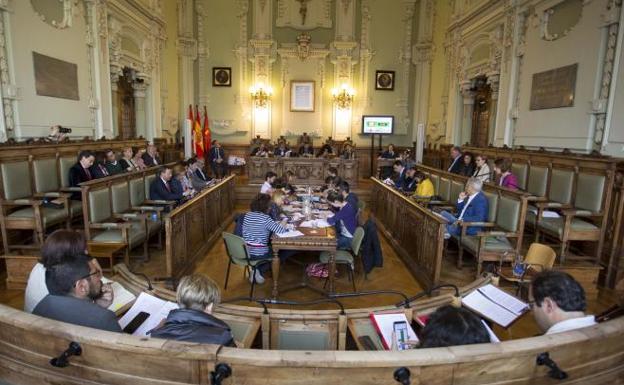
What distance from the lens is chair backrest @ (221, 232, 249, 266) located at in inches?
138

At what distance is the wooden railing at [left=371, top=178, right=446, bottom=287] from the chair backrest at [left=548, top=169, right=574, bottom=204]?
7.40 ft

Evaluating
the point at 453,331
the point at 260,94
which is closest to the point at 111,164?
the point at 453,331

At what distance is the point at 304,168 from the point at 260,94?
3.43 metres

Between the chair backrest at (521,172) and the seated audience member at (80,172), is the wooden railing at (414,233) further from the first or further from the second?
the seated audience member at (80,172)

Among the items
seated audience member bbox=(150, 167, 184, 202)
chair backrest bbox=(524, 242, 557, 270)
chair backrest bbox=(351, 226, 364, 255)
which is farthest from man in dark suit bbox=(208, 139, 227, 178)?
chair backrest bbox=(524, 242, 557, 270)

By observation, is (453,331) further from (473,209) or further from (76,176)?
(76,176)

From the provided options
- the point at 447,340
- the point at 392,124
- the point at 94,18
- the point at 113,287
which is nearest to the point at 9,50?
the point at 94,18

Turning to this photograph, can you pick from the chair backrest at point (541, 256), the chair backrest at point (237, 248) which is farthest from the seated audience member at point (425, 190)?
the chair backrest at point (237, 248)

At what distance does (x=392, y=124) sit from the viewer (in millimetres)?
11438

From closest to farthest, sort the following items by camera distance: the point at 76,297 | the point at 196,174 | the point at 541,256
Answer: the point at 76,297 → the point at 541,256 → the point at 196,174

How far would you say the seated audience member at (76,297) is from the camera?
1.50 m

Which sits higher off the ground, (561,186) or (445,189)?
(561,186)

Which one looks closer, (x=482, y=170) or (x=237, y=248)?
(x=237, y=248)

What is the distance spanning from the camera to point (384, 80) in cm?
1145
